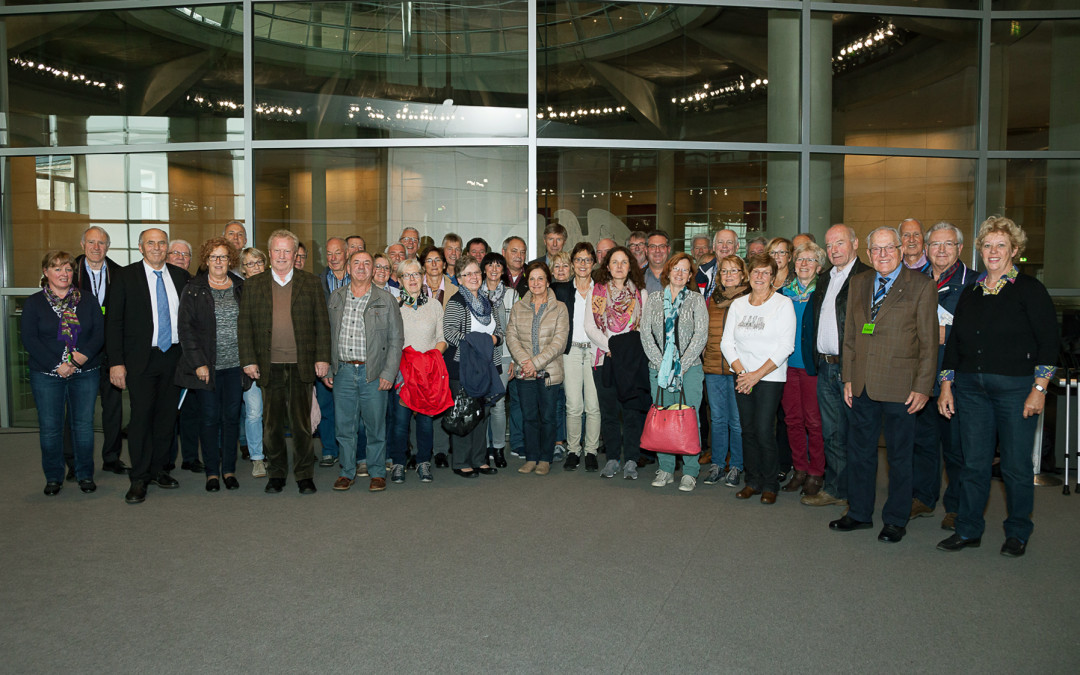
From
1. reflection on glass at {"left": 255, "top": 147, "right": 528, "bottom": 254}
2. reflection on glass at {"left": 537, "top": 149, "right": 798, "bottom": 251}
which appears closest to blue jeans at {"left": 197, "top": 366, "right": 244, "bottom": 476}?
reflection on glass at {"left": 255, "top": 147, "right": 528, "bottom": 254}

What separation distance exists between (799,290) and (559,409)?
2.32 m

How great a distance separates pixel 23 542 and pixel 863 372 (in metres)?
4.97

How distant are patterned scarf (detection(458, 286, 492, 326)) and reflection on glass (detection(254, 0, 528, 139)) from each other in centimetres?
252

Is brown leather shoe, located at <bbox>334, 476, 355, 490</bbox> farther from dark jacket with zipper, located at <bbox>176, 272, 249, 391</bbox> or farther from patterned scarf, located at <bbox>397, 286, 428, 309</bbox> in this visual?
patterned scarf, located at <bbox>397, 286, 428, 309</bbox>

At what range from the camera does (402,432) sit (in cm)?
610

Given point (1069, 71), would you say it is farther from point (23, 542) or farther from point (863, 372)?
point (23, 542)

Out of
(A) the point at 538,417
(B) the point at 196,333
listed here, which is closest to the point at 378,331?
(B) the point at 196,333

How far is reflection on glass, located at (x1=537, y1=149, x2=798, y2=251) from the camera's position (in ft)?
25.9

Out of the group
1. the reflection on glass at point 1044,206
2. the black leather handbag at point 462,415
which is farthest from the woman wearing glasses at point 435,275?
the reflection on glass at point 1044,206

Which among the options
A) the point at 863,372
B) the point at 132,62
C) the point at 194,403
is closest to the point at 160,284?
the point at 194,403

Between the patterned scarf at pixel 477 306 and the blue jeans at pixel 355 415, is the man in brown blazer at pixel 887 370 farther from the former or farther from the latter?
the blue jeans at pixel 355 415

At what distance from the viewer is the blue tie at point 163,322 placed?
553 centimetres

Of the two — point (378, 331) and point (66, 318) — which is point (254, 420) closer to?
point (378, 331)

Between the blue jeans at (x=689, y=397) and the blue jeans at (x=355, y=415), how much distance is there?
6.78 ft
